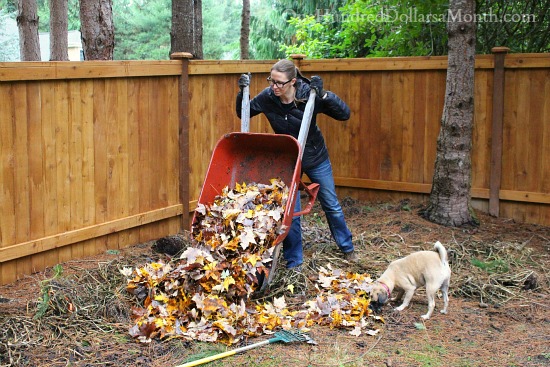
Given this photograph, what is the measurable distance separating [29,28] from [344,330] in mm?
9886

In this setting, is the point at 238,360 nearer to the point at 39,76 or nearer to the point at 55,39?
the point at 39,76

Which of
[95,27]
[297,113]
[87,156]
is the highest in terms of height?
[95,27]

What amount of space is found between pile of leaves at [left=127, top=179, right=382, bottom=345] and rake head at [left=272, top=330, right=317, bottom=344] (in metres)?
0.13

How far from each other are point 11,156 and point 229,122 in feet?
10.1

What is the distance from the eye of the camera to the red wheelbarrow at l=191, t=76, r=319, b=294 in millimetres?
5820

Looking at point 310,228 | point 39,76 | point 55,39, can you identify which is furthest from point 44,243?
point 55,39

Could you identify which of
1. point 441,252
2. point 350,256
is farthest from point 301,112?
point 441,252

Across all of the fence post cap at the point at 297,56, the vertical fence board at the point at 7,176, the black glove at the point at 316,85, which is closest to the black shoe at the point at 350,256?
the black glove at the point at 316,85

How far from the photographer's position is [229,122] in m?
8.33

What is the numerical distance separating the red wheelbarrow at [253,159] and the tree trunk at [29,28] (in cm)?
787

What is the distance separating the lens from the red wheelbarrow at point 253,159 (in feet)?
19.1

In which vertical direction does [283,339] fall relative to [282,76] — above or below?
below

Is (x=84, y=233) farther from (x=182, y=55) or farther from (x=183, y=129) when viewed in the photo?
(x=182, y=55)

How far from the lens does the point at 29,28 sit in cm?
1278
